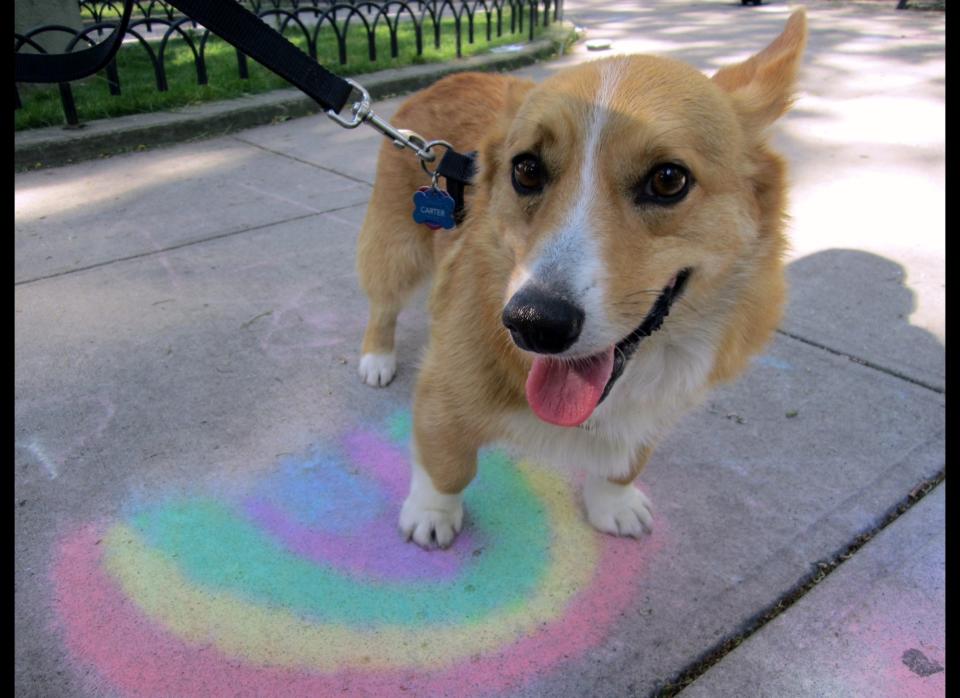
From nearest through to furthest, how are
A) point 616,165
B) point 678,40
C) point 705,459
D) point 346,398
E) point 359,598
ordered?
point 616,165, point 359,598, point 705,459, point 346,398, point 678,40

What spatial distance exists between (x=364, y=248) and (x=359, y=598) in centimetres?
161

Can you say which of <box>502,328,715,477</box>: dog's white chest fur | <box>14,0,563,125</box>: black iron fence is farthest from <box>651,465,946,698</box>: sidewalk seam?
<box>14,0,563,125</box>: black iron fence

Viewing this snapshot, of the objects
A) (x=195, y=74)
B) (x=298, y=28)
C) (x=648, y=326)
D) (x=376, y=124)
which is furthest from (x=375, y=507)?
(x=298, y=28)

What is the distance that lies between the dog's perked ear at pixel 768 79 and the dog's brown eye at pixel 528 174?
23.9 inches

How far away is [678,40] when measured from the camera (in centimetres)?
1052

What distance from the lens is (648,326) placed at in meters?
1.81

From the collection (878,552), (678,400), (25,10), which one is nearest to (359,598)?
(678,400)

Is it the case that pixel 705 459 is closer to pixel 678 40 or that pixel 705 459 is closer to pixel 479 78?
pixel 479 78

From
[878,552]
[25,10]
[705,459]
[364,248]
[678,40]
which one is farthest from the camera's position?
[678,40]

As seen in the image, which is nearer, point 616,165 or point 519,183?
point 616,165

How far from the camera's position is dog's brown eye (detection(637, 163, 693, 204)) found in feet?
5.74

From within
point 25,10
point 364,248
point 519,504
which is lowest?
point 519,504

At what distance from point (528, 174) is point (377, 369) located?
1452mm

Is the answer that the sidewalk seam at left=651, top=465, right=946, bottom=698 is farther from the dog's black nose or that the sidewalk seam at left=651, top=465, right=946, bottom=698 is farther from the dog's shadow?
the dog's black nose
